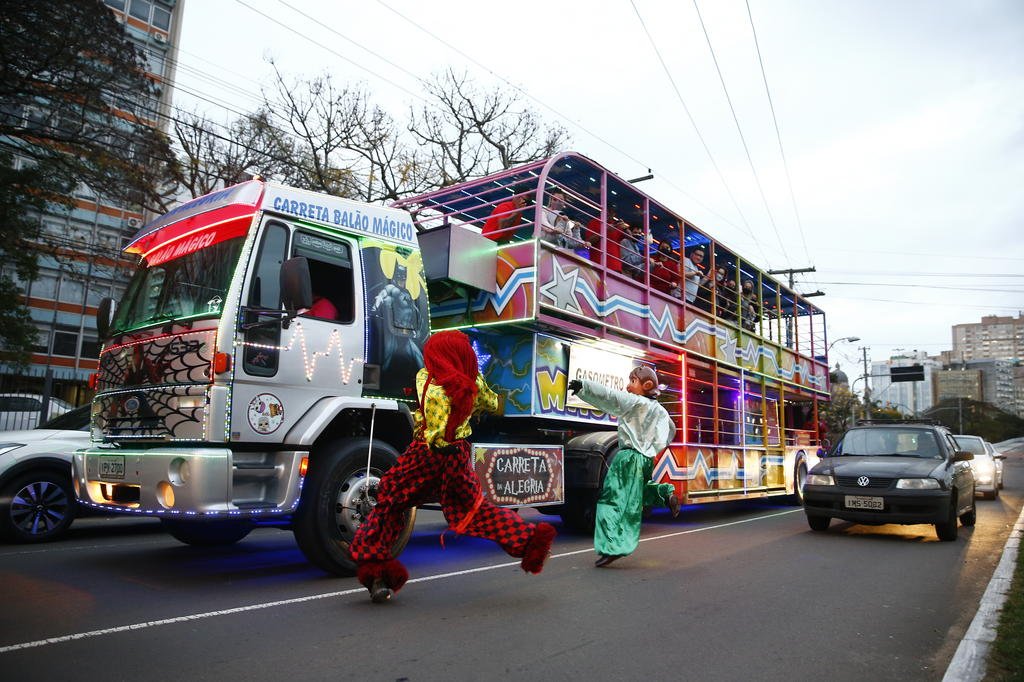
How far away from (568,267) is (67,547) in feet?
19.1

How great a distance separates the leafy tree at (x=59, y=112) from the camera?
1288 cm

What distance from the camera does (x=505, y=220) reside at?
8.15 m

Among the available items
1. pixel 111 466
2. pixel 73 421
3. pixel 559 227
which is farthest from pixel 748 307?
pixel 111 466

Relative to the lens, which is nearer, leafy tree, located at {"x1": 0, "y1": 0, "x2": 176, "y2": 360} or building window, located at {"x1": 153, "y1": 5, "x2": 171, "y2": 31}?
leafy tree, located at {"x1": 0, "y1": 0, "x2": 176, "y2": 360}

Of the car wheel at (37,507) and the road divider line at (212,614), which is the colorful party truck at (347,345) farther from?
the car wheel at (37,507)

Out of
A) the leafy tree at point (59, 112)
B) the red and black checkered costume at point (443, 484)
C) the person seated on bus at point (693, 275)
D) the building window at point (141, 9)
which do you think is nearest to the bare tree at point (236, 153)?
the leafy tree at point (59, 112)

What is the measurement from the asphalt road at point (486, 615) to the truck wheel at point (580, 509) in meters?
A: 1.04

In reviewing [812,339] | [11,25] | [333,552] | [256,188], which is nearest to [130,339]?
[256,188]

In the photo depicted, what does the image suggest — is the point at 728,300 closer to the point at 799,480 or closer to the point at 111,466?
the point at 799,480

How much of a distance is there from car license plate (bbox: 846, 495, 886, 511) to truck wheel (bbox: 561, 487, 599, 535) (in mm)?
3219

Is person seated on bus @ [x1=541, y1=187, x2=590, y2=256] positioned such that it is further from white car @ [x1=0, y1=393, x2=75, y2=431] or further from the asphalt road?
white car @ [x1=0, y1=393, x2=75, y2=431]

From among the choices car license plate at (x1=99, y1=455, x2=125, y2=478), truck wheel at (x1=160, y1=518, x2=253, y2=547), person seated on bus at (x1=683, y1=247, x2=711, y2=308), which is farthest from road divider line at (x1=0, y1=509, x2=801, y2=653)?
person seated on bus at (x1=683, y1=247, x2=711, y2=308)

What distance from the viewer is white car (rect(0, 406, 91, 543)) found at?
7.12 metres

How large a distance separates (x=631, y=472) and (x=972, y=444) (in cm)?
1503
